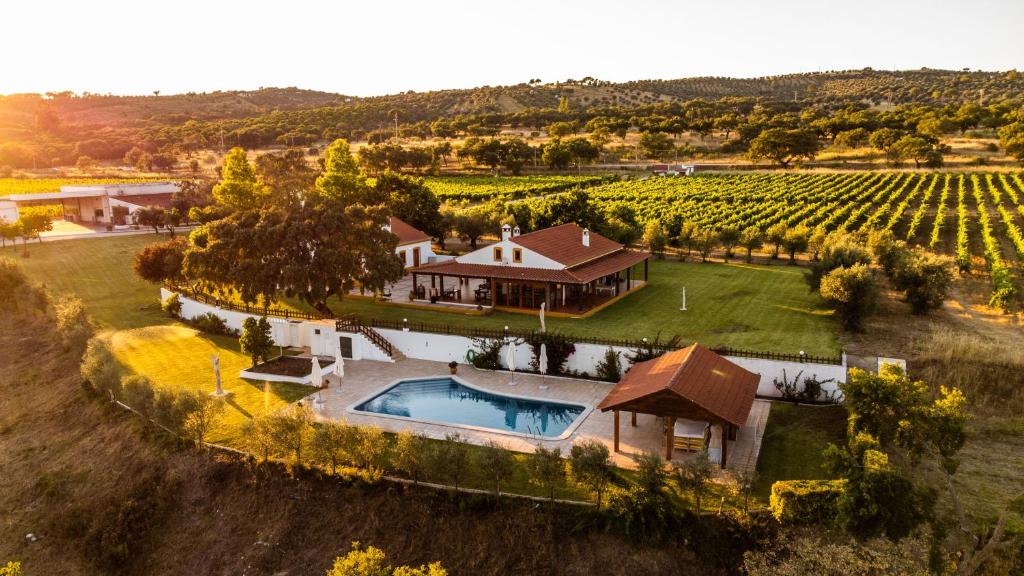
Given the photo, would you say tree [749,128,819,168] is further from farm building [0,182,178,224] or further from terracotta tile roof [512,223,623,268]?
farm building [0,182,178,224]

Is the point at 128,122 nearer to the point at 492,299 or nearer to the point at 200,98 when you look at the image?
the point at 200,98

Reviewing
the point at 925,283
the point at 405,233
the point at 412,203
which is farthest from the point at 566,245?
the point at 412,203

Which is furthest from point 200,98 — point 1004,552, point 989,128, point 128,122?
point 1004,552

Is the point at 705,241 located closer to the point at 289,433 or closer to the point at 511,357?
the point at 511,357

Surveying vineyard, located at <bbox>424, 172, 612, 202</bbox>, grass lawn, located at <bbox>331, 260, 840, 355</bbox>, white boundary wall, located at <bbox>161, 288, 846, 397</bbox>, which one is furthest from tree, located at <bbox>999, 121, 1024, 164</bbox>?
white boundary wall, located at <bbox>161, 288, 846, 397</bbox>

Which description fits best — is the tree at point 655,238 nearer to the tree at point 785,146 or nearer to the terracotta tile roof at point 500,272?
the terracotta tile roof at point 500,272

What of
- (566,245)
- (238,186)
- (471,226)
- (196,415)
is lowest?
(196,415)

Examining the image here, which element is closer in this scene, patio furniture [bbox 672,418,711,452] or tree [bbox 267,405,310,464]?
patio furniture [bbox 672,418,711,452]

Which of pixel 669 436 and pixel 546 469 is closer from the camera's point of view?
pixel 546 469
